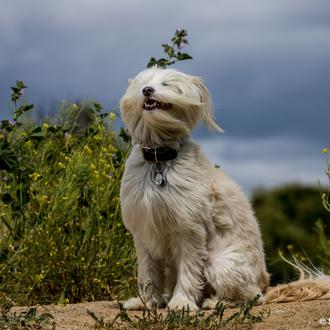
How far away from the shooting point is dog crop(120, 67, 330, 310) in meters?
6.11

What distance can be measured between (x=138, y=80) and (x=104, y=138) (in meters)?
2.25

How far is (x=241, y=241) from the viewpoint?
6.46 m

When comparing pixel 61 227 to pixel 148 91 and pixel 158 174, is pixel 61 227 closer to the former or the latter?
pixel 158 174

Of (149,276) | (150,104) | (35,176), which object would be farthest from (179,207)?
(35,176)

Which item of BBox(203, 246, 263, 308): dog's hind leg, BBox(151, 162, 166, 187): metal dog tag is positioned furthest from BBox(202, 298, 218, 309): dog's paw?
BBox(151, 162, 166, 187): metal dog tag

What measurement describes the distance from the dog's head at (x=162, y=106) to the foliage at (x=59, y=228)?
1513mm

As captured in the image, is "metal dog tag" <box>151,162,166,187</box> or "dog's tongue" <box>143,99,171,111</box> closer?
"dog's tongue" <box>143,99,171,111</box>

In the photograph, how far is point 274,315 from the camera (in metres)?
5.89

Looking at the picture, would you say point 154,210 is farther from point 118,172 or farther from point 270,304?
point 118,172

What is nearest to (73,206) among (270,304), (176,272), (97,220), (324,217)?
(97,220)

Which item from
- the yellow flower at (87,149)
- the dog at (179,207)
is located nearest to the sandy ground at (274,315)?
the dog at (179,207)

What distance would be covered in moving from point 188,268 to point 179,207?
0.50 m

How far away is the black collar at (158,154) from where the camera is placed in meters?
6.21

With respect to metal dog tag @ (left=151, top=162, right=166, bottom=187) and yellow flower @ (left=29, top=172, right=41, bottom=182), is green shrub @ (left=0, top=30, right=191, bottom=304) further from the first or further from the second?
metal dog tag @ (left=151, top=162, right=166, bottom=187)
